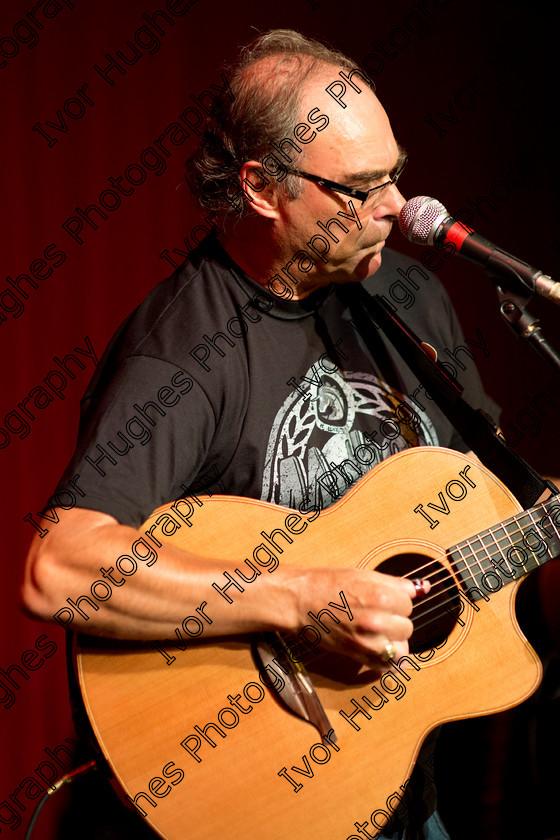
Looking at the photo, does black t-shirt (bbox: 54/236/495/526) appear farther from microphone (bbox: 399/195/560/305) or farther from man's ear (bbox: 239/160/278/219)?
microphone (bbox: 399/195/560/305)

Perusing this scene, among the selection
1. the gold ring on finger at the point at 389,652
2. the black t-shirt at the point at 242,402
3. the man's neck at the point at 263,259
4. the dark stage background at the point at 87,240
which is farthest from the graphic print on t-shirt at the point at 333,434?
the dark stage background at the point at 87,240

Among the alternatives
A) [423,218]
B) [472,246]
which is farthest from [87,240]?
[472,246]

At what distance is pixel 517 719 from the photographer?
232 cm

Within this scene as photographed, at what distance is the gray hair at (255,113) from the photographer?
1547mm

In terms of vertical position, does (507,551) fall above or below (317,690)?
above

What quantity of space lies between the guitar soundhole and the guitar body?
2 cm

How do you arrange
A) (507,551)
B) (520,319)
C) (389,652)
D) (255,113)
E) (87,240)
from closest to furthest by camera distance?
(520,319)
(389,652)
(507,551)
(255,113)
(87,240)

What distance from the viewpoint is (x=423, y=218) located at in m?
1.31

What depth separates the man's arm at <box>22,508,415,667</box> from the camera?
1257mm

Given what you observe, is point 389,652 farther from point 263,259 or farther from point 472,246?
point 263,259

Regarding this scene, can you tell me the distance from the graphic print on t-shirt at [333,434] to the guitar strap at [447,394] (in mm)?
70

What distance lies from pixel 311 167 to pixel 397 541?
78 cm

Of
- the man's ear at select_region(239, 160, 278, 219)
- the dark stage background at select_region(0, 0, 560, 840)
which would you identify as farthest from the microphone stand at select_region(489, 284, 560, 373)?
the dark stage background at select_region(0, 0, 560, 840)

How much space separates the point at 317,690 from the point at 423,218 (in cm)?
90
